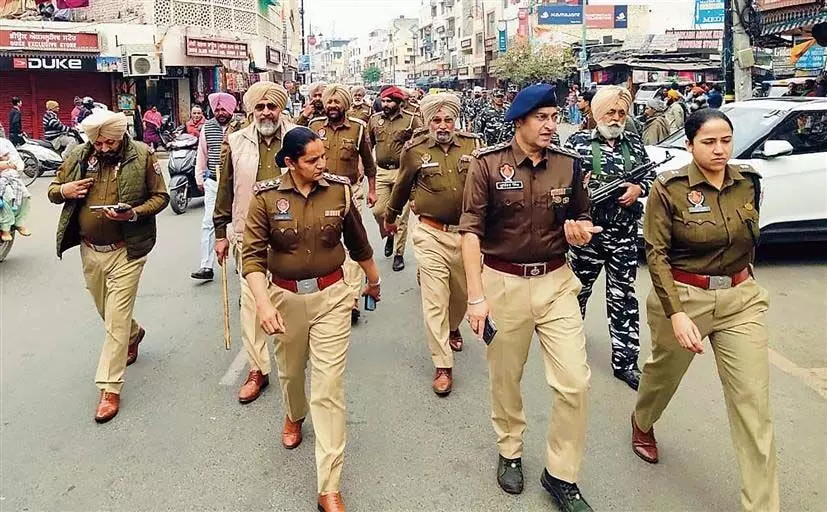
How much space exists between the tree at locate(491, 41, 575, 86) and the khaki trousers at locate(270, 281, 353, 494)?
4499 cm

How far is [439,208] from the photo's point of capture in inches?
204

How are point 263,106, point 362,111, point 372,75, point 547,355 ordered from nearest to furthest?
1. point 547,355
2. point 263,106
3. point 362,111
4. point 372,75

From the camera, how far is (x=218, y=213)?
4.85 m

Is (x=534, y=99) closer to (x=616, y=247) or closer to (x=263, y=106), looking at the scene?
(x=616, y=247)

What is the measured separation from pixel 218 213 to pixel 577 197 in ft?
7.81

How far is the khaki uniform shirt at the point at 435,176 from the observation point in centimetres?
519

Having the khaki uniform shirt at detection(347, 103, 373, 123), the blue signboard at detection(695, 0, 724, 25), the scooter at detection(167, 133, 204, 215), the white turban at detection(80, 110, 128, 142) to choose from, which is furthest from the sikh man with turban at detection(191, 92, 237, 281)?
the blue signboard at detection(695, 0, 724, 25)

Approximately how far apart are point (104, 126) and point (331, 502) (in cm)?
258

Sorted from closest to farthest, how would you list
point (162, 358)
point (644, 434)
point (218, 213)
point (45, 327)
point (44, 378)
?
point (644, 434), point (218, 213), point (44, 378), point (162, 358), point (45, 327)

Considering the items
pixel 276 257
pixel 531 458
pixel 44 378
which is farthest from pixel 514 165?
pixel 44 378

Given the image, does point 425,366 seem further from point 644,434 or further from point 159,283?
point 159,283

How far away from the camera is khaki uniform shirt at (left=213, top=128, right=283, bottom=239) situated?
15.9 ft

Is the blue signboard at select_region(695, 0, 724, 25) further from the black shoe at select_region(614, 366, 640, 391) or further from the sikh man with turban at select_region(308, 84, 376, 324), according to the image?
the black shoe at select_region(614, 366, 640, 391)

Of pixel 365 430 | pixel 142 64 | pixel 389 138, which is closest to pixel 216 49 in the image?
pixel 142 64
